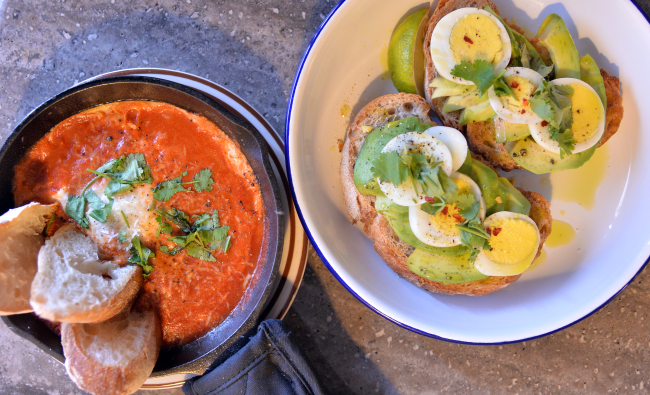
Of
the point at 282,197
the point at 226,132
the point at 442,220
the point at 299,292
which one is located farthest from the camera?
the point at 299,292

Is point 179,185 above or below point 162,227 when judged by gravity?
above

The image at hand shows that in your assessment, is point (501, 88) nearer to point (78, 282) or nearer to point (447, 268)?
point (447, 268)

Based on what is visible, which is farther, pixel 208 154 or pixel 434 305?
pixel 434 305

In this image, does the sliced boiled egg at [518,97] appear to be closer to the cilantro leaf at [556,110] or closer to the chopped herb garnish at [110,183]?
the cilantro leaf at [556,110]

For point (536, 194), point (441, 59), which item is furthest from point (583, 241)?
point (441, 59)

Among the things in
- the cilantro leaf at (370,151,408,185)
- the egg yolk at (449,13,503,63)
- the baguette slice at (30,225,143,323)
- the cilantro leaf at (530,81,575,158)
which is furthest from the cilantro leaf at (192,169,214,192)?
the cilantro leaf at (530,81,575,158)

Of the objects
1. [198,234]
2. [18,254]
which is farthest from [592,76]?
[18,254]

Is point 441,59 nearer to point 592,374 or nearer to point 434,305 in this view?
point 434,305

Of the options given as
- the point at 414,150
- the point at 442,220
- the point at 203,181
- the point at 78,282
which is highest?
the point at 414,150
